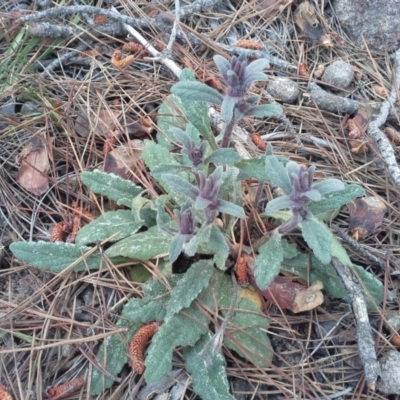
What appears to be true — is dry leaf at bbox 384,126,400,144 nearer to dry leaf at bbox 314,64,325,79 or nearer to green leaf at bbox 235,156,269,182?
dry leaf at bbox 314,64,325,79

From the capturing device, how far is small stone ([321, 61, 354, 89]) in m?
2.63

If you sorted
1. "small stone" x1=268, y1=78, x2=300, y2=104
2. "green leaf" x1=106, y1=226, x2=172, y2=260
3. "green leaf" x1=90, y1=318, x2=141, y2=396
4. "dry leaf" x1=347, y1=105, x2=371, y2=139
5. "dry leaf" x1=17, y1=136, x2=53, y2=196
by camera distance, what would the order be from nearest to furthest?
"green leaf" x1=90, y1=318, x2=141, y2=396
"green leaf" x1=106, y1=226, x2=172, y2=260
"dry leaf" x1=17, y1=136, x2=53, y2=196
"dry leaf" x1=347, y1=105, x2=371, y2=139
"small stone" x1=268, y1=78, x2=300, y2=104

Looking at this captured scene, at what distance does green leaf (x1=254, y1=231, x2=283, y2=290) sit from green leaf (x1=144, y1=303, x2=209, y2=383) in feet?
0.99

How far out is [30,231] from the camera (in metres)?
2.17

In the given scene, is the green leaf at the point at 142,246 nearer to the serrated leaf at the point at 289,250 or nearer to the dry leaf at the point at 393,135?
the serrated leaf at the point at 289,250

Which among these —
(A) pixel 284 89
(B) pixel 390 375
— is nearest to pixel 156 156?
(A) pixel 284 89

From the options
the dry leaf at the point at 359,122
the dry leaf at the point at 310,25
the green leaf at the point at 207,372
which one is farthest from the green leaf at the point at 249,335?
the dry leaf at the point at 310,25

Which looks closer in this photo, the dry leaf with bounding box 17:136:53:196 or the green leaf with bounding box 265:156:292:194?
the green leaf with bounding box 265:156:292:194

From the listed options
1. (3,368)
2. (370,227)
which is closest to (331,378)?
(370,227)

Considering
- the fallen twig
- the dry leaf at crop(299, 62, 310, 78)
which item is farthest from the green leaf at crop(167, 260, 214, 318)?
the dry leaf at crop(299, 62, 310, 78)

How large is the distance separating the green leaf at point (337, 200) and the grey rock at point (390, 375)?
23.2 inches

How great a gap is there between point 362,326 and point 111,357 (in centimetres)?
94

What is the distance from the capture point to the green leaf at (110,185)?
213cm

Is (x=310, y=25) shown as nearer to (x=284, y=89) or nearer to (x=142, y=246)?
(x=284, y=89)
